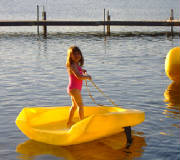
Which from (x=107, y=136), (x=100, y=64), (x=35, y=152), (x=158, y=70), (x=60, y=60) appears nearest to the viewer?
(x=35, y=152)

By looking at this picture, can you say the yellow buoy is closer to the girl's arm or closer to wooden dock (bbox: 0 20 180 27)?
the girl's arm

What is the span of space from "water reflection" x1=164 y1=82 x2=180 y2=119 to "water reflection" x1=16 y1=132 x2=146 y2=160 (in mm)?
1766

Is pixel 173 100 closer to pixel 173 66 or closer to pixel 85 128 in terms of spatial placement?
pixel 173 66

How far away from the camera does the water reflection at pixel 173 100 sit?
893 cm

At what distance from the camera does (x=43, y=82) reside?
12578 millimetres

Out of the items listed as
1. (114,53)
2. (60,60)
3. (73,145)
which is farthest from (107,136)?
(114,53)

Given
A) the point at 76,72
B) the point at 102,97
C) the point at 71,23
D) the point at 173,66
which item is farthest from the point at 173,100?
the point at 71,23

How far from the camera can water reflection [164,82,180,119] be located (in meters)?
8.93

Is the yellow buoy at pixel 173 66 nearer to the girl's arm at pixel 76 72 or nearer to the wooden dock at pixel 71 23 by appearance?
the girl's arm at pixel 76 72

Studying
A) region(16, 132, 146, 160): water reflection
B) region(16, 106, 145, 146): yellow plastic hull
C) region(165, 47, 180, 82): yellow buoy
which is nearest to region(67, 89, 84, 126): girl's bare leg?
region(16, 106, 145, 146): yellow plastic hull

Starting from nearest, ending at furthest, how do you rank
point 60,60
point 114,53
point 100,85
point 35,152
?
point 35,152, point 100,85, point 60,60, point 114,53

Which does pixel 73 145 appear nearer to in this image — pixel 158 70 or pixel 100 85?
pixel 100 85

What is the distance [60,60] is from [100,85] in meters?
6.31

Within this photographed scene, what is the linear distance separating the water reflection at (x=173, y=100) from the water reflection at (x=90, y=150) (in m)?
1.77
